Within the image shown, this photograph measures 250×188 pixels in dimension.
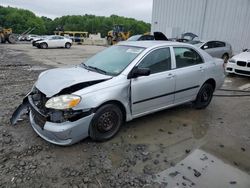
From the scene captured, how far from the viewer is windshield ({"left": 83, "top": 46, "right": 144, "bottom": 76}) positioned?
391 cm

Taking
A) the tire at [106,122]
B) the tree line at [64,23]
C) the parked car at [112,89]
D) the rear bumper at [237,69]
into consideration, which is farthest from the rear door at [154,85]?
the tree line at [64,23]

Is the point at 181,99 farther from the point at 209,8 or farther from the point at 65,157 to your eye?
the point at 209,8

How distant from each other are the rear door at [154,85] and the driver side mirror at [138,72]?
71 millimetres

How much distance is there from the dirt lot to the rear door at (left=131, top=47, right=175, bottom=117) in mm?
439

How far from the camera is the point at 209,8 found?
58.1ft

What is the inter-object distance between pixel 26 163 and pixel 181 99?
2.99m

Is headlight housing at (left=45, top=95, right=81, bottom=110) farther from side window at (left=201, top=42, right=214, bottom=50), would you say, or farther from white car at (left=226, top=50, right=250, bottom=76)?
side window at (left=201, top=42, right=214, bottom=50)

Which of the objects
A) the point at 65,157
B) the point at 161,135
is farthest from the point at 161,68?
the point at 65,157

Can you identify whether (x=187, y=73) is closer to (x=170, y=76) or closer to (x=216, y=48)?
(x=170, y=76)

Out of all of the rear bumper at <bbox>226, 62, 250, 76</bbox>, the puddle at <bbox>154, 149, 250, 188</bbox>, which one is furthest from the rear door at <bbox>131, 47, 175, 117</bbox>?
the rear bumper at <bbox>226, 62, 250, 76</bbox>

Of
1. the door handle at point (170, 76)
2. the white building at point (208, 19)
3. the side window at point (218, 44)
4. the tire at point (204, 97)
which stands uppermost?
the white building at point (208, 19)

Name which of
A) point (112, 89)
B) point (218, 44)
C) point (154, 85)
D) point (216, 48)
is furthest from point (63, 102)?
point (218, 44)

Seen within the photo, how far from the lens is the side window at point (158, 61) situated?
4.05 m

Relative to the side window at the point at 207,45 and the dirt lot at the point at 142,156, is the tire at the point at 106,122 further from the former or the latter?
the side window at the point at 207,45
